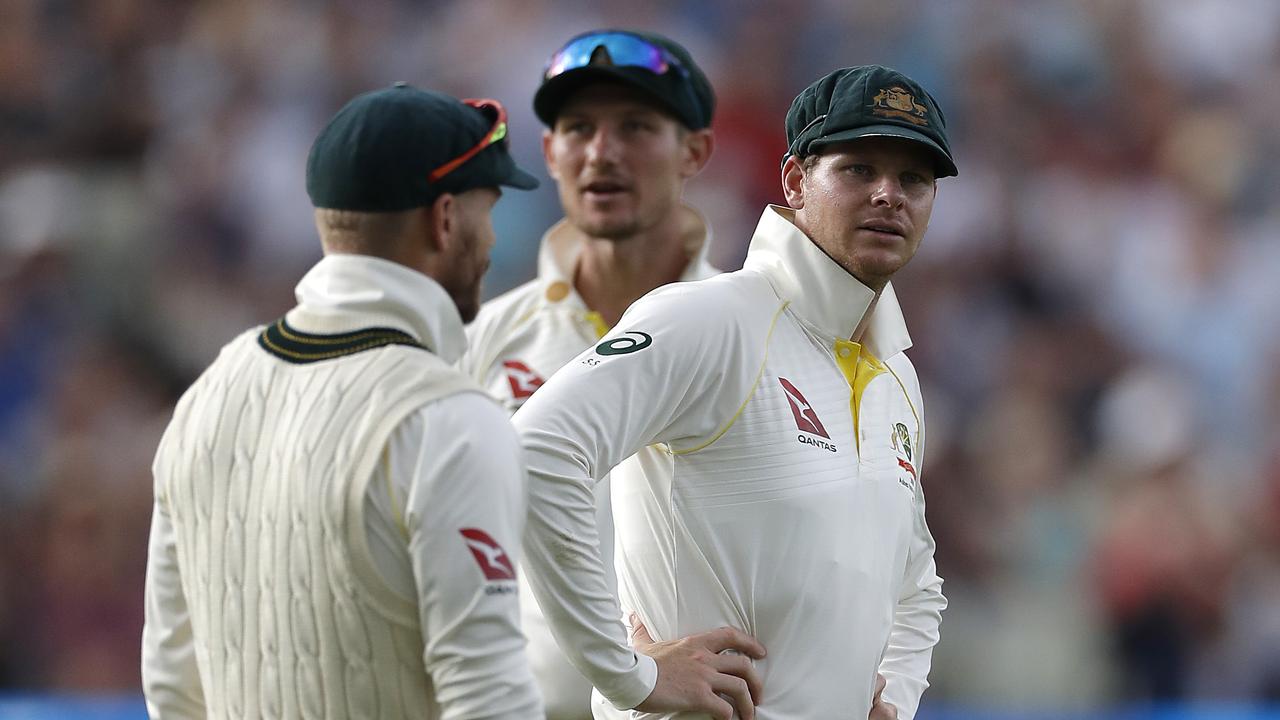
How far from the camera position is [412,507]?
8.07 feet

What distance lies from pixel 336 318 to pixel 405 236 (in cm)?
17

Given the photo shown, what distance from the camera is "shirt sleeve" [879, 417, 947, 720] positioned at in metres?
3.65

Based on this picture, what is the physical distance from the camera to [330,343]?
2650 mm

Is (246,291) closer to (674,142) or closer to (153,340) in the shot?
(153,340)

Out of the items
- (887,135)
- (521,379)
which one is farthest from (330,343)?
(521,379)

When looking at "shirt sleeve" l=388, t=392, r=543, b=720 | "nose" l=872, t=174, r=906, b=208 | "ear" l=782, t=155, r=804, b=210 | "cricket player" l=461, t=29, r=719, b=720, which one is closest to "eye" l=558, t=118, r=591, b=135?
"cricket player" l=461, t=29, r=719, b=720

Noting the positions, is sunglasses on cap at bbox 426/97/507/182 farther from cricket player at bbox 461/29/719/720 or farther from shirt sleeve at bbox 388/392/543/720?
cricket player at bbox 461/29/719/720

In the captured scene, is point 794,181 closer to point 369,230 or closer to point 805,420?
point 805,420

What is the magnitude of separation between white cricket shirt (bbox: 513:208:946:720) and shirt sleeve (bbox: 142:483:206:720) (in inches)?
24.2

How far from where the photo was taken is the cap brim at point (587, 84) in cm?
467

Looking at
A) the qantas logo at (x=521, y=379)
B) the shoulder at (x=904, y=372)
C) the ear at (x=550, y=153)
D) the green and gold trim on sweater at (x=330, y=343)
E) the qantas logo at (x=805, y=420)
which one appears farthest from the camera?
the ear at (x=550, y=153)

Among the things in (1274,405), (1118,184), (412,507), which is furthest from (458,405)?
(1118,184)

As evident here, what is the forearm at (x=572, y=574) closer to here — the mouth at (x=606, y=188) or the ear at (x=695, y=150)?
the mouth at (x=606, y=188)

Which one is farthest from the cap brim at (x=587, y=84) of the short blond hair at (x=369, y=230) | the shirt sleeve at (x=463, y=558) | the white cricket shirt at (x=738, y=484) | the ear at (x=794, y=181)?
the shirt sleeve at (x=463, y=558)
